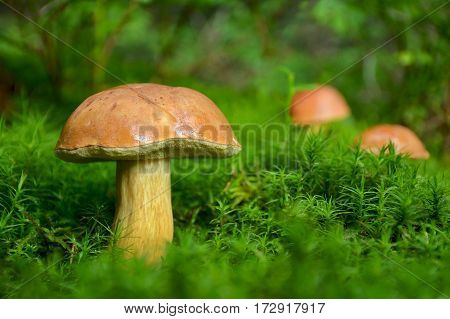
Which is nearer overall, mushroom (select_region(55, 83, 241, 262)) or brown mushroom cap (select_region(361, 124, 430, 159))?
mushroom (select_region(55, 83, 241, 262))

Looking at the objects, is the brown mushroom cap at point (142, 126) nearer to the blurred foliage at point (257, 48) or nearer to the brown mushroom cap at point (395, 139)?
the brown mushroom cap at point (395, 139)

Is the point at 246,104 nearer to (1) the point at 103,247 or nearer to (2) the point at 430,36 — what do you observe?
(2) the point at 430,36

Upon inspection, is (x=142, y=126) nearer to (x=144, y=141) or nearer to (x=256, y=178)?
(x=144, y=141)

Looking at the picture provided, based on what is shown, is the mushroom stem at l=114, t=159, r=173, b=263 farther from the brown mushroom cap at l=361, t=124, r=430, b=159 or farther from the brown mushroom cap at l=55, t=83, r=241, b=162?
the brown mushroom cap at l=361, t=124, r=430, b=159

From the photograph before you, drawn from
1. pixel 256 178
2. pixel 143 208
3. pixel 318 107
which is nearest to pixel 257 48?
pixel 318 107

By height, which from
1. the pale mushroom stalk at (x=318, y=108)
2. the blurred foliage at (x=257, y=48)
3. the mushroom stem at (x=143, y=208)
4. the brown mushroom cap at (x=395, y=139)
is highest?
the blurred foliage at (x=257, y=48)

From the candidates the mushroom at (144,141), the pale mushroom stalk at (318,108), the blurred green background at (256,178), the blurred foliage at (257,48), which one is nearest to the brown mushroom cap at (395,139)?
the blurred green background at (256,178)

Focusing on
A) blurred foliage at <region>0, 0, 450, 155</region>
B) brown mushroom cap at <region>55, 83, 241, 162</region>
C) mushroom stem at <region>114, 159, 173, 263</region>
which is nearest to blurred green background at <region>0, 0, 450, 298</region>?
blurred foliage at <region>0, 0, 450, 155</region>
